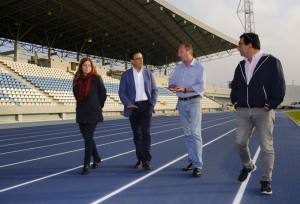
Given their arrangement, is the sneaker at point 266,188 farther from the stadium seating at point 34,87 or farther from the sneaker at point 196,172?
the stadium seating at point 34,87

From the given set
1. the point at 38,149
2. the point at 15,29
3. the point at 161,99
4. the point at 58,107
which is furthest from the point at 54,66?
the point at 38,149

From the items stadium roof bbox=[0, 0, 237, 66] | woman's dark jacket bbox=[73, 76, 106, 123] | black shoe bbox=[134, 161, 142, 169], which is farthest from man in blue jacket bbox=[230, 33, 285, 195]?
stadium roof bbox=[0, 0, 237, 66]

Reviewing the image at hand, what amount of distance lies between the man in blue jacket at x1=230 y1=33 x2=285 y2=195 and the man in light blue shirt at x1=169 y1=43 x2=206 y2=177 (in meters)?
0.81

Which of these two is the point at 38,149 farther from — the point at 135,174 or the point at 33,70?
the point at 33,70

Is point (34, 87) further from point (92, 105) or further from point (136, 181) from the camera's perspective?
point (136, 181)

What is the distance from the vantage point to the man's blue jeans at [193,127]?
207 inches

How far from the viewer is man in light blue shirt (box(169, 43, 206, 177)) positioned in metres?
5.24

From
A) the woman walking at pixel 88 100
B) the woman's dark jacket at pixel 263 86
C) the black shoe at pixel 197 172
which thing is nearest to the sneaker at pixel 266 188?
the woman's dark jacket at pixel 263 86

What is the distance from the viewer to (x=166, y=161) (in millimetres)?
6613

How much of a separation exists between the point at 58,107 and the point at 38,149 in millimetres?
15697

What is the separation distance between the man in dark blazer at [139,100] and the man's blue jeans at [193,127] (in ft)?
2.33

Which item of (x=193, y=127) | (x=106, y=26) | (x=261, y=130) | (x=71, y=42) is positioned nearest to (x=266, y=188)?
(x=261, y=130)

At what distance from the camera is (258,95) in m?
4.25

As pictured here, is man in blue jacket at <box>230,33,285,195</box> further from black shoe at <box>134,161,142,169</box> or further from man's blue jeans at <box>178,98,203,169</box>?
black shoe at <box>134,161,142,169</box>
